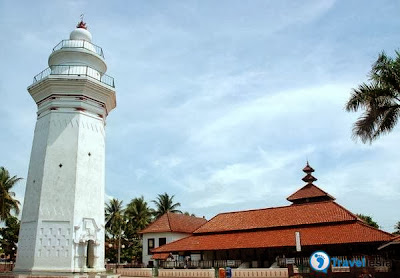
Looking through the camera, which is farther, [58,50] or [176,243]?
[176,243]

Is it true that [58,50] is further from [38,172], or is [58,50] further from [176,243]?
[176,243]

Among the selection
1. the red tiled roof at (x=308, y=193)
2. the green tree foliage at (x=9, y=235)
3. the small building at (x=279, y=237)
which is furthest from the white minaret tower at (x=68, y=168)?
the green tree foliage at (x=9, y=235)

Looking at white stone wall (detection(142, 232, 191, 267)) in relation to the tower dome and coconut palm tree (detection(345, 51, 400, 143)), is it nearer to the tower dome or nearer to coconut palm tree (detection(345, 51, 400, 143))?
the tower dome

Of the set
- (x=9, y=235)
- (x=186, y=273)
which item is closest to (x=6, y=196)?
(x=9, y=235)

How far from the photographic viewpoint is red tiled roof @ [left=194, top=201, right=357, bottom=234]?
1148 inches

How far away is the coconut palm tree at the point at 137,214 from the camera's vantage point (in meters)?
53.2

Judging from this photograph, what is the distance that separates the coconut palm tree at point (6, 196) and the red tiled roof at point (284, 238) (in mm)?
14567

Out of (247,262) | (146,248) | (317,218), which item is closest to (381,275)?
(317,218)

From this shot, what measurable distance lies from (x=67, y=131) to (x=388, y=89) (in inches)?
600

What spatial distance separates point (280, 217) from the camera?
3197 centimetres

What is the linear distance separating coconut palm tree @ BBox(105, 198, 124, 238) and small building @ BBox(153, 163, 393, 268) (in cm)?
1752

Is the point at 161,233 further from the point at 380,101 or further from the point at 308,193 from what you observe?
the point at 380,101

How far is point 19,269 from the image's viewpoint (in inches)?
727

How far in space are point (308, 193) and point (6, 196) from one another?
100 ft
